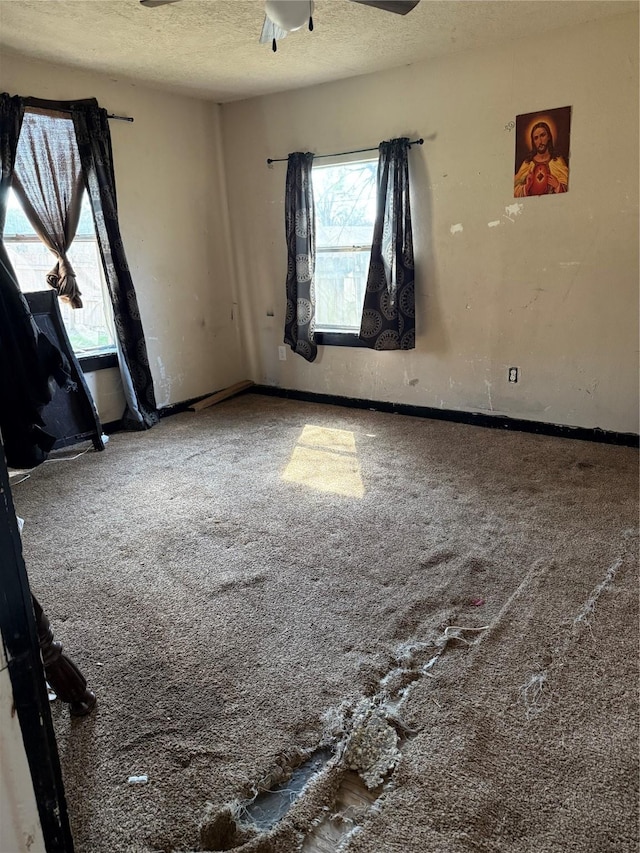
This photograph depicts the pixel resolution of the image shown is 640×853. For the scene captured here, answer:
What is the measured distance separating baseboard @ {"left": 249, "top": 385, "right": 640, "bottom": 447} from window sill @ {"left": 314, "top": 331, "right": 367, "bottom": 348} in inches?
16.9

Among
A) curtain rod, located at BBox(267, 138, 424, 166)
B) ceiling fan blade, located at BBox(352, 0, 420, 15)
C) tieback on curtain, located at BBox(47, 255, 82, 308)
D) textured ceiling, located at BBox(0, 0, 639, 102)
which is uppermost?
textured ceiling, located at BBox(0, 0, 639, 102)

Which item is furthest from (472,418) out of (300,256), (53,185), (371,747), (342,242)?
(53,185)

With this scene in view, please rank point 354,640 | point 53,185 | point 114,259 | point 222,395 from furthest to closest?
point 222,395
point 114,259
point 53,185
point 354,640

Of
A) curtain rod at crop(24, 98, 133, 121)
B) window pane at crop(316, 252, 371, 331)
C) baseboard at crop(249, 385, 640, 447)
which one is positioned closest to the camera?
curtain rod at crop(24, 98, 133, 121)

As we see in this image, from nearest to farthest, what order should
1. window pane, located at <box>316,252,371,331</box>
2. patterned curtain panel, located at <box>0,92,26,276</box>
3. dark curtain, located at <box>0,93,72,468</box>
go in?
1. dark curtain, located at <box>0,93,72,468</box>
2. patterned curtain panel, located at <box>0,92,26,276</box>
3. window pane, located at <box>316,252,371,331</box>

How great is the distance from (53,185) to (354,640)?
132 inches

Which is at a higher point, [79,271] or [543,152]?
[543,152]

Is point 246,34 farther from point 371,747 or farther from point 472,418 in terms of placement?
point 371,747

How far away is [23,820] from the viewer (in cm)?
84

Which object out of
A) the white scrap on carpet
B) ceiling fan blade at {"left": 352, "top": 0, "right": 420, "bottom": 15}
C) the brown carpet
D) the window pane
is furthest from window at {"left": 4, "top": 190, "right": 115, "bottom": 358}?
the white scrap on carpet

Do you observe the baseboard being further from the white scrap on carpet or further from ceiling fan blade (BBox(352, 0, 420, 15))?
the white scrap on carpet

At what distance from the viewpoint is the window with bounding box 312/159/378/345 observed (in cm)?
429

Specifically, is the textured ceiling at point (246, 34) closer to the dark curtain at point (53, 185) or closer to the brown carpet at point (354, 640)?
the dark curtain at point (53, 185)

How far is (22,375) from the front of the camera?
1.52 m
